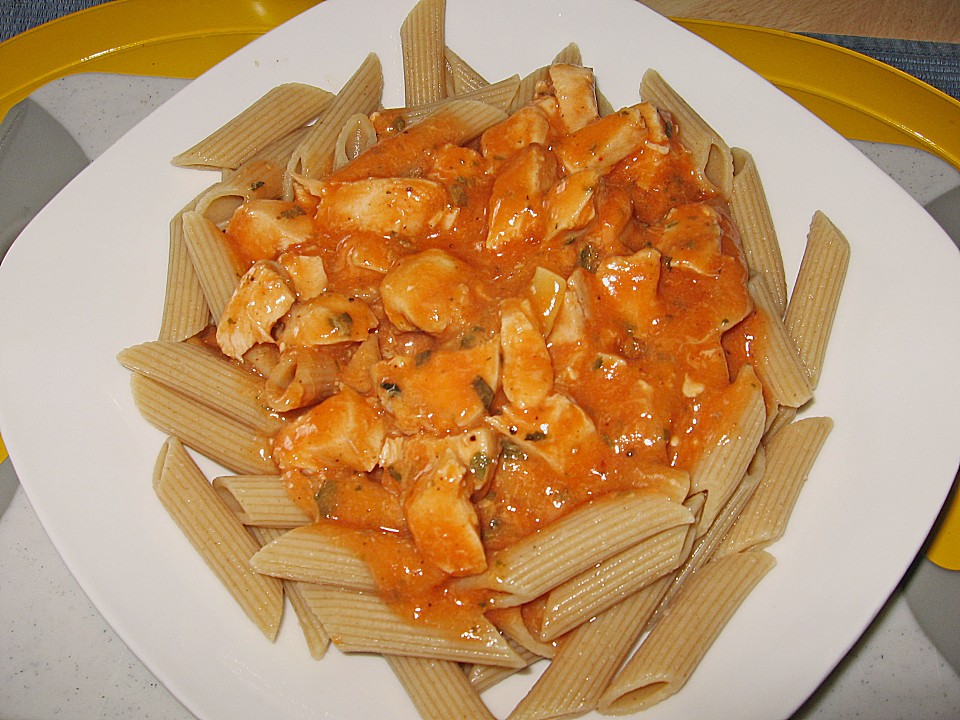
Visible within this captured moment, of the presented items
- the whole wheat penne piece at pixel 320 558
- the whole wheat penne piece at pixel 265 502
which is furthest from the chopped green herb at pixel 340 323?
the whole wheat penne piece at pixel 320 558

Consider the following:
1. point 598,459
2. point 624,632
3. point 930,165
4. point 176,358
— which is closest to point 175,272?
point 176,358

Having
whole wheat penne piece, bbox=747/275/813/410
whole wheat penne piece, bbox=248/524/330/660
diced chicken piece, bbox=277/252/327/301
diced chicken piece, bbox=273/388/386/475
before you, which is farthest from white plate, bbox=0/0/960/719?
diced chicken piece, bbox=277/252/327/301

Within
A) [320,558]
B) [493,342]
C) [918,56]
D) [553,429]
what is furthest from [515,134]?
[918,56]

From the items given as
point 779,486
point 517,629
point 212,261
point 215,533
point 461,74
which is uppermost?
point 461,74

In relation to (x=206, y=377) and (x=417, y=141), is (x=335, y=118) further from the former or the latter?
(x=206, y=377)

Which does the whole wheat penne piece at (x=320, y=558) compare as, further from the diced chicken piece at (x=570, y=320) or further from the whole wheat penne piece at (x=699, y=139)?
the whole wheat penne piece at (x=699, y=139)

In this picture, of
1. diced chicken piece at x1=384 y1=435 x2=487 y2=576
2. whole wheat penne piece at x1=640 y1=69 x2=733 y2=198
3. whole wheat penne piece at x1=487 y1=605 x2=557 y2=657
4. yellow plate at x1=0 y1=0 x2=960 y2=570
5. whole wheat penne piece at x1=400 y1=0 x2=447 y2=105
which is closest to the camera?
diced chicken piece at x1=384 y1=435 x2=487 y2=576

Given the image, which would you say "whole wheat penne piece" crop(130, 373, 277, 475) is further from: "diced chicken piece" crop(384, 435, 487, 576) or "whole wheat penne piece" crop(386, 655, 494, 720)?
"whole wheat penne piece" crop(386, 655, 494, 720)
